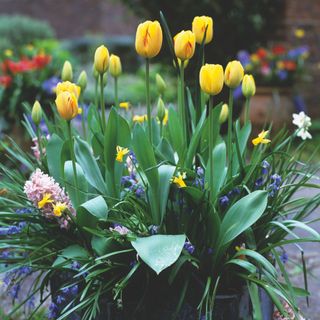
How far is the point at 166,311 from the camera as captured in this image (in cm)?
161

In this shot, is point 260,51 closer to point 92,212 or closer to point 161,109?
point 161,109

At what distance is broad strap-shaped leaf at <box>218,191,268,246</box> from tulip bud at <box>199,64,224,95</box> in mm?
286

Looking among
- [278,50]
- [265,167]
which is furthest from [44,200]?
[278,50]

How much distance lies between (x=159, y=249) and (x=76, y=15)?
16054 mm

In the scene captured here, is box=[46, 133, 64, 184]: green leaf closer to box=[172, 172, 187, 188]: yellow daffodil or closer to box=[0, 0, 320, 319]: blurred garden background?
box=[172, 172, 187, 188]: yellow daffodil

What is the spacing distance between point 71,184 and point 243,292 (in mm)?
521

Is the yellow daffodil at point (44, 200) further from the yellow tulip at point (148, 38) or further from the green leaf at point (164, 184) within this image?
the yellow tulip at point (148, 38)

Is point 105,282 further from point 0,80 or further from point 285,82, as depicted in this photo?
point 285,82

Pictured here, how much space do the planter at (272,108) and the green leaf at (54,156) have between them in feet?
13.3

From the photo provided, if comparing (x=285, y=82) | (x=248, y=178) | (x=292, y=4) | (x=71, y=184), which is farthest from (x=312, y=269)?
(x=292, y=4)

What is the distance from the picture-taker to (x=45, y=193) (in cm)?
166

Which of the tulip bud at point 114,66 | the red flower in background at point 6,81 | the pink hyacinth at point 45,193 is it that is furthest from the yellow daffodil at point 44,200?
the red flower in background at point 6,81

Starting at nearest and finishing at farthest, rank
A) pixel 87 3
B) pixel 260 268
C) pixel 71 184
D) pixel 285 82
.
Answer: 1. pixel 260 268
2. pixel 71 184
3. pixel 285 82
4. pixel 87 3

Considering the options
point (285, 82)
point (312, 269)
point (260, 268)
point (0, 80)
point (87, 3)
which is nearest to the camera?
point (260, 268)
